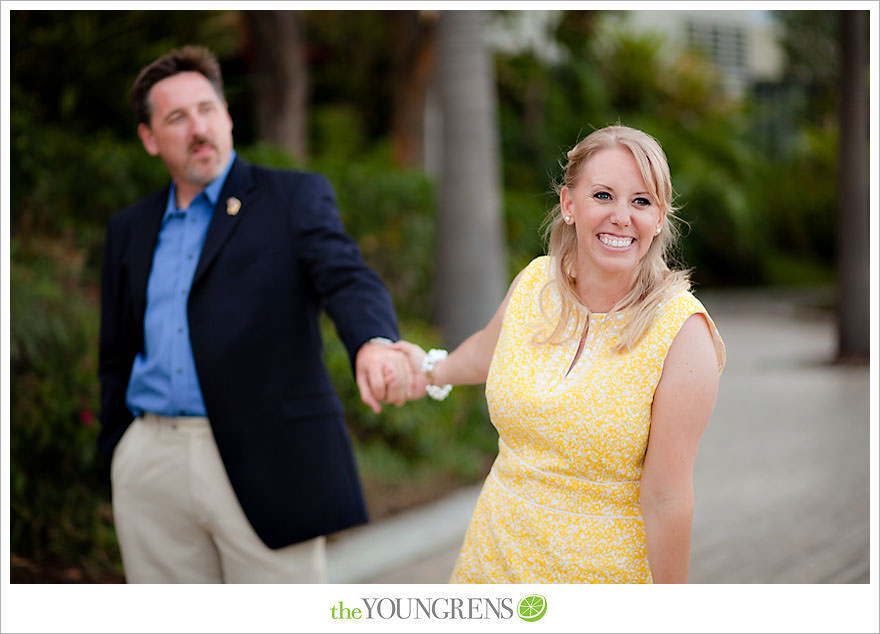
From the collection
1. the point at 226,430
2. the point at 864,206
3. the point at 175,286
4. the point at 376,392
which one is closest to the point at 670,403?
the point at 376,392

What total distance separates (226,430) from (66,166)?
10.7 ft

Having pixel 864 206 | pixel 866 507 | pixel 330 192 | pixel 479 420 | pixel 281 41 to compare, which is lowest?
pixel 866 507

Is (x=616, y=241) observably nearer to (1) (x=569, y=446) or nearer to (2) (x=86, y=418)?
(1) (x=569, y=446)

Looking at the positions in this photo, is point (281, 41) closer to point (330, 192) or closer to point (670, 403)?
point (330, 192)

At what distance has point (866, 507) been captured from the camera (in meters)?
5.40

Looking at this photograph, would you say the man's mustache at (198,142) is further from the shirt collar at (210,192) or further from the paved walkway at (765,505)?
the paved walkway at (765,505)

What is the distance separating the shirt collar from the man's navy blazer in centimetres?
2

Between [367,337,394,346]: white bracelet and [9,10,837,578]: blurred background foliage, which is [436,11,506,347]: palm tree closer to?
[9,10,837,578]: blurred background foliage

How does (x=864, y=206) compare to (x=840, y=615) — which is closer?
(x=840, y=615)

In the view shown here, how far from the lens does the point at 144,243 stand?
9.23ft

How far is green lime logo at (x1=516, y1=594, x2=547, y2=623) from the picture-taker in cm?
226

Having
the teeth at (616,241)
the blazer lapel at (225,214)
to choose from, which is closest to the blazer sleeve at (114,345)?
the blazer lapel at (225,214)

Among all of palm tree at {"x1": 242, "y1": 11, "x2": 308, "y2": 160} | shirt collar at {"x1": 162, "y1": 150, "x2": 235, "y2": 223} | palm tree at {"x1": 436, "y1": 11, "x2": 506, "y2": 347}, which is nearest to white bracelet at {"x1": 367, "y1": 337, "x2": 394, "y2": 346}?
shirt collar at {"x1": 162, "y1": 150, "x2": 235, "y2": 223}

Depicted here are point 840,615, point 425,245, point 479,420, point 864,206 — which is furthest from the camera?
point 864,206
